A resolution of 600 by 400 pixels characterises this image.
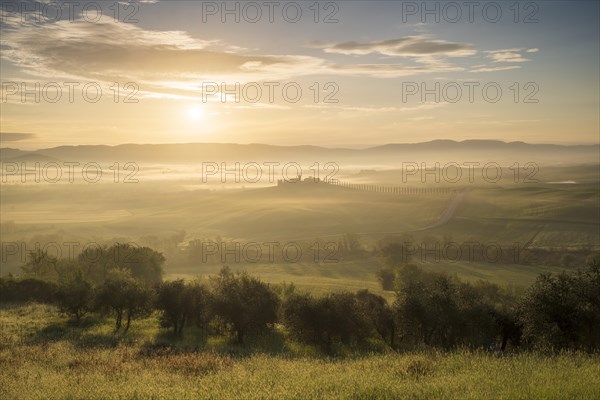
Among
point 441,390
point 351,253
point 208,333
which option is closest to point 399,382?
point 441,390

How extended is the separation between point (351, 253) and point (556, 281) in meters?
115

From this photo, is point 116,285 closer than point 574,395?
→ No

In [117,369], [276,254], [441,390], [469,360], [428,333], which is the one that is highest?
[441,390]

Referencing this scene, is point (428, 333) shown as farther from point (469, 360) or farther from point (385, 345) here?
point (469, 360)

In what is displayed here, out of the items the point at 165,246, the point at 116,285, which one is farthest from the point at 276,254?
the point at 116,285

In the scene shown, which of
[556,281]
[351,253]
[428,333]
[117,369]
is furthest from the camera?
[351,253]

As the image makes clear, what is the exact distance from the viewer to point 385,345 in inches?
1718

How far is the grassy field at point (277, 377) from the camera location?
15.4 metres

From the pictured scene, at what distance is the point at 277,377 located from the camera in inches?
805

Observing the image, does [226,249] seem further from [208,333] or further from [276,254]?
[208,333]

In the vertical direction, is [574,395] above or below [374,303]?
above

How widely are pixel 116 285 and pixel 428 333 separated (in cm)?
3399

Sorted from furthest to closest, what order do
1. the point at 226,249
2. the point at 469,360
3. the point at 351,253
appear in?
the point at 226,249, the point at 351,253, the point at 469,360

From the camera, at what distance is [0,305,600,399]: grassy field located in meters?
15.4
